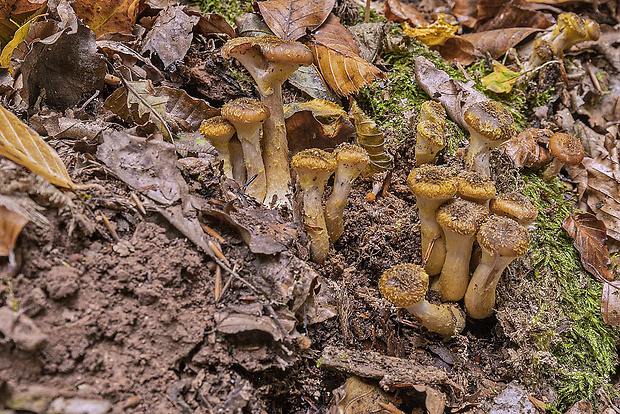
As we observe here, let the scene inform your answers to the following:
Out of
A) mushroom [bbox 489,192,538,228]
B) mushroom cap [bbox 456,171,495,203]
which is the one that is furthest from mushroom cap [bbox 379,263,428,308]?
mushroom [bbox 489,192,538,228]

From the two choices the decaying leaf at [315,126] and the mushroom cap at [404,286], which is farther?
the decaying leaf at [315,126]

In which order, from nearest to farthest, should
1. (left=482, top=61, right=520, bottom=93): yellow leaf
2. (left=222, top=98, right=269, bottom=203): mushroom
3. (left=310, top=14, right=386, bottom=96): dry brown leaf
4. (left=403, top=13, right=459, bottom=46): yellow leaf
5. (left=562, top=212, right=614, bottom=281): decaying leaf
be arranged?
(left=222, top=98, right=269, bottom=203): mushroom
(left=562, top=212, right=614, bottom=281): decaying leaf
(left=310, top=14, right=386, bottom=96): dry brown leaf
(left=482, top=61, right=520, bottom=93): yellow leaf
(left=403, top=13, right=459, bottom=46): yellow leaf

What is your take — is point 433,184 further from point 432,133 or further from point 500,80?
point 500,80

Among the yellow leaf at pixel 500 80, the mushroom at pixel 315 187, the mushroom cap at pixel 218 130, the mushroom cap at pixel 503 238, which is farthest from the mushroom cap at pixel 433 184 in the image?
the yellow leaf at pixel 500 80

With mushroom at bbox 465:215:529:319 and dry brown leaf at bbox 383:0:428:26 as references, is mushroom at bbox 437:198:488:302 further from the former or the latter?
dry brown leaf at bbox 383:0:428:26

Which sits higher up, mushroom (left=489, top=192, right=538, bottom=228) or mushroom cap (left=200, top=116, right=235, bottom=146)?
mushroom cap (left=200, top=116, right=235, bottom=146)

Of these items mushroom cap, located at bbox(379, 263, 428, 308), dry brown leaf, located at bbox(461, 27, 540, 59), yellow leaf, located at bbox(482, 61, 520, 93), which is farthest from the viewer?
dry brown leaf, located at bbox(461, 27, 540, 59)

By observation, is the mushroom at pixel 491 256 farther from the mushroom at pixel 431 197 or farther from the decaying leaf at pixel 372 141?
the decaying leaf at pixel 372 141

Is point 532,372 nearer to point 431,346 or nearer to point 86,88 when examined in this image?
point 431,346

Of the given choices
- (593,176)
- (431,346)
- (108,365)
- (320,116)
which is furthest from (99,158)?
(593,176)
